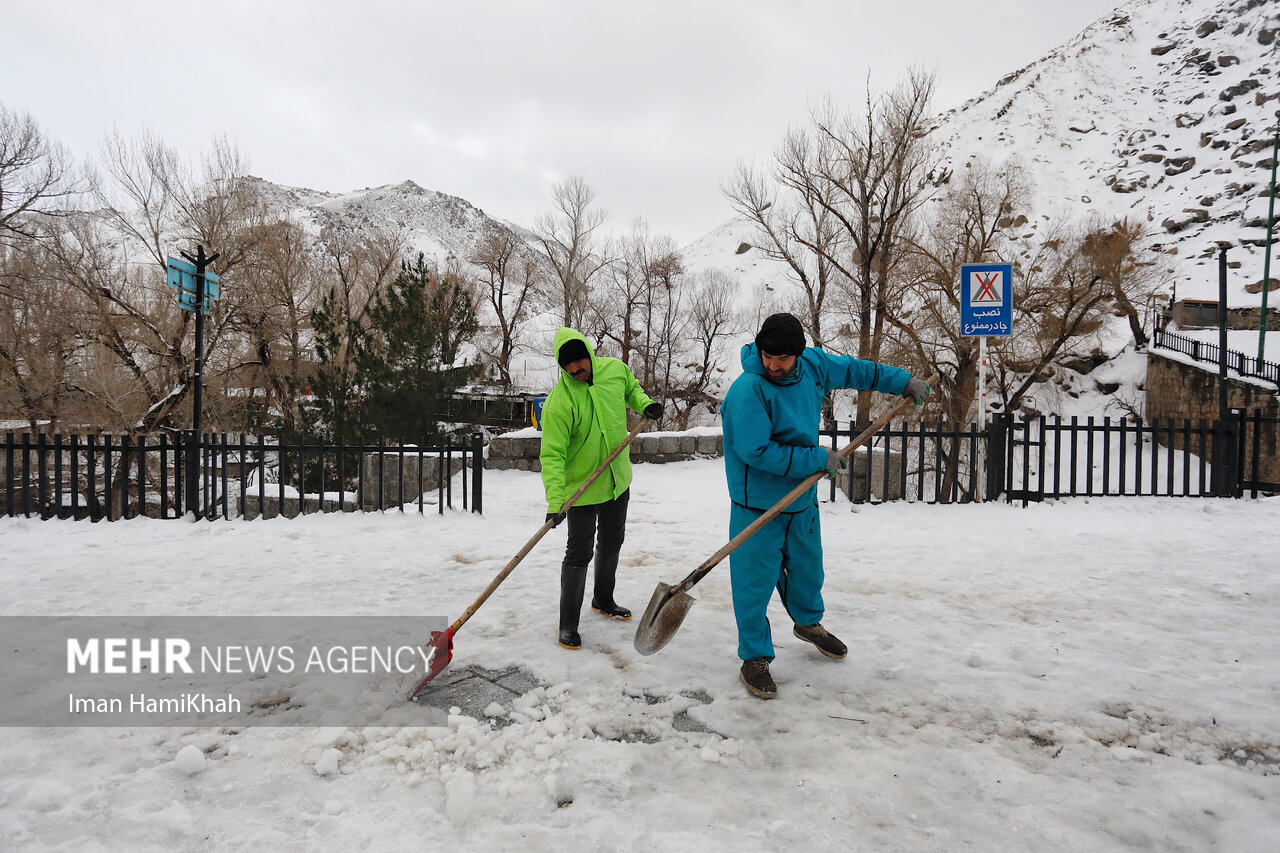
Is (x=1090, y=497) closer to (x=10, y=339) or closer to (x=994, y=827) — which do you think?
(x=994, y=827)

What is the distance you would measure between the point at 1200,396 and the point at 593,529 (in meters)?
28.0

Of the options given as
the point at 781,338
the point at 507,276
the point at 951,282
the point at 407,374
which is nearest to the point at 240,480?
the point at 407,374

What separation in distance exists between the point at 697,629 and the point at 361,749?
7.00ft

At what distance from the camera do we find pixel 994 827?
2074 millimetres

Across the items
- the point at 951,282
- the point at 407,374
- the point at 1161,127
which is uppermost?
the point at 1161,127

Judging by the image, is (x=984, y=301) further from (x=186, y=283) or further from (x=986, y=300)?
(x=186, y=283)

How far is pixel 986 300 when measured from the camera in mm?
8109

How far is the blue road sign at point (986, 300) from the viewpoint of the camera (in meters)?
8.02

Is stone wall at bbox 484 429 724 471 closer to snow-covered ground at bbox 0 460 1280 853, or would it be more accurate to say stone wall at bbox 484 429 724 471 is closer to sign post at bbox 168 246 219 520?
sign post at bbox 168 246 219 520

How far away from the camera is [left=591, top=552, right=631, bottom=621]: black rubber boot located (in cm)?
416

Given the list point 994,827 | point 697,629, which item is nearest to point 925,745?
point 994,827

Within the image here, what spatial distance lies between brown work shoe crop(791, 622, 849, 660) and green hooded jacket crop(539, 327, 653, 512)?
1380 millimetres

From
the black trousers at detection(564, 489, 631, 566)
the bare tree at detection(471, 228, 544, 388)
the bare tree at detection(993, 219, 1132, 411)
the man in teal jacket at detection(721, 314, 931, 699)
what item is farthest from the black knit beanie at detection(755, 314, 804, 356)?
the bare tree at detection(471, 228, 544, 388)

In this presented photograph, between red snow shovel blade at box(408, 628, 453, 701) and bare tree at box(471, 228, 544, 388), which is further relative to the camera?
bare tree at box(471, 228, 544, 388)
